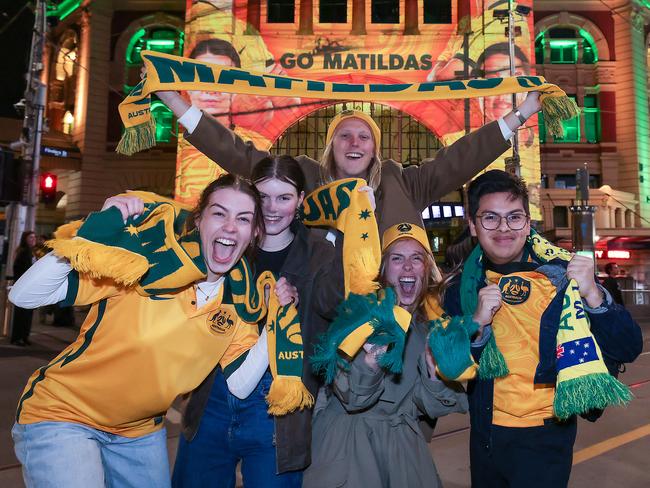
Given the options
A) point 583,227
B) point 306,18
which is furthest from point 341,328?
point 306,18

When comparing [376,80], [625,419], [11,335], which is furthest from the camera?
[376,80]

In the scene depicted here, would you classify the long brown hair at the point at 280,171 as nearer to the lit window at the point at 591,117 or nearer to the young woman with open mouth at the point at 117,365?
the young woman with open mouth at the point at 117,365

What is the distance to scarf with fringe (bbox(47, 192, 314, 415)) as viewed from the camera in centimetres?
182

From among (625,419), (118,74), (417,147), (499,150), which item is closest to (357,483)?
(499,150)

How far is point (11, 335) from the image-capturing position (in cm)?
950

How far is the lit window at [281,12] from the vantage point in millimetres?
19594

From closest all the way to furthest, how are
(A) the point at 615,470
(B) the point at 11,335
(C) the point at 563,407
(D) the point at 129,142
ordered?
(C) the point at 563,407, (D) the point at 129,142, (A) the point at 615,470, (B) the point at 11,335

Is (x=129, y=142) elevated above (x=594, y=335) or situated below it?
above

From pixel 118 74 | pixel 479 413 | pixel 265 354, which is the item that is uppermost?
pixel 118 74

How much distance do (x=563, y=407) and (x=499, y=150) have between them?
1803mm

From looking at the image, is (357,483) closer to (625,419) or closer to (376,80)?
(625,419)

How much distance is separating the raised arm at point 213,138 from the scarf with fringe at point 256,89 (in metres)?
0.11

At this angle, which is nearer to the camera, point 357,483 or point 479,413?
point 357,483

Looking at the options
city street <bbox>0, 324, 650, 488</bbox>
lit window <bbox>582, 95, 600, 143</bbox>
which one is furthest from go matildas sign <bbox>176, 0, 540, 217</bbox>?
city street <bbox>0, 324, 650, 488</bbox>
